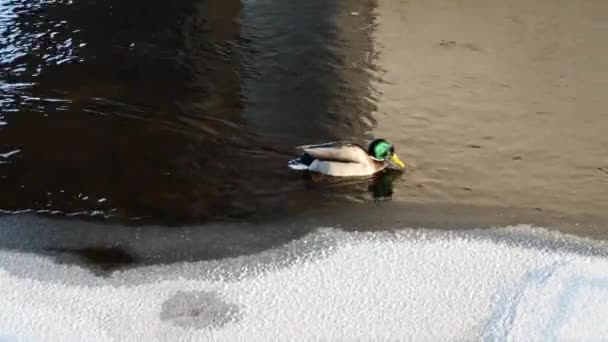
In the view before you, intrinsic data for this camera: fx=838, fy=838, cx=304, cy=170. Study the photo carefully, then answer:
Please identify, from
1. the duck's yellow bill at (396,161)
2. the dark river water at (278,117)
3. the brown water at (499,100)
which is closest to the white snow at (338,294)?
the dark river water at (278,117)

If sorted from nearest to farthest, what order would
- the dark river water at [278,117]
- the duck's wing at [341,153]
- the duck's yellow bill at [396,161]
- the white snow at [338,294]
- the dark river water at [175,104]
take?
the white snow at [338,294] < the dark river water at [278,117] < the dark river water at [175,104] < the duck's wing at [341,153] < the duck's yellow bill at [396,161]

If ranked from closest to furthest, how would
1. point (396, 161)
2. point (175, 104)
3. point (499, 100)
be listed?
1. point (396, 161)
2. point (175, 104)
3. point (499, 100)

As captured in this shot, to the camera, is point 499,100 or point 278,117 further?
point 499,100

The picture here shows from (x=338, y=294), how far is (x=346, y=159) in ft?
3.30

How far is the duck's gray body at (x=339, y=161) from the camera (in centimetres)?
414

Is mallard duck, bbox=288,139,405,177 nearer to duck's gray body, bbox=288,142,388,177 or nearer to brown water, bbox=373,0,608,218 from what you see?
duck's gray body, bbox=288,142,388,177

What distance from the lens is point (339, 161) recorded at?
4.15m

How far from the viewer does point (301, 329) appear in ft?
10.2

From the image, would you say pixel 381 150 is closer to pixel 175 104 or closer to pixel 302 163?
pixel 302 163

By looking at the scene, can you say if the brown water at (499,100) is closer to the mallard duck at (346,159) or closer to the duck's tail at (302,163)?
the mallard duck at (346,159)

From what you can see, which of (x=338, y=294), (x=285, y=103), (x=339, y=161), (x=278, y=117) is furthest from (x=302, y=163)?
(x=338, y=294)

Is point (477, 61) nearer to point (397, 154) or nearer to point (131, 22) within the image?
point (397, 154)

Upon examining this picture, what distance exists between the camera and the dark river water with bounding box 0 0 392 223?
402 cm

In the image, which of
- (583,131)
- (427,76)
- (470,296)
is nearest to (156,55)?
(427,76)
